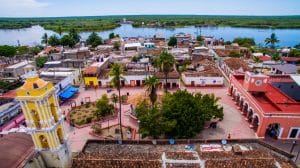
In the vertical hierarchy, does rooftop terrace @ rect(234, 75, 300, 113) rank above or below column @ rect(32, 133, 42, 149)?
below

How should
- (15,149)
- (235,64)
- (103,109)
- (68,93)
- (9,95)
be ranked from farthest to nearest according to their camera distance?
(235,64) → (68,93) → (9,95) → (103,109) → (15,149)

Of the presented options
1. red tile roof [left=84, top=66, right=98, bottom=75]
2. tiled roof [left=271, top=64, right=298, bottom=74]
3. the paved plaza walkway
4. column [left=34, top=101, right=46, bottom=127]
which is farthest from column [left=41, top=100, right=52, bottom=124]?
tiled roof [left=271, top=64, right=298, bottom=74]

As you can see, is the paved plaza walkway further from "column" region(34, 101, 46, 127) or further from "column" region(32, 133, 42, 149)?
"column" region(34, 101, 46, 127)

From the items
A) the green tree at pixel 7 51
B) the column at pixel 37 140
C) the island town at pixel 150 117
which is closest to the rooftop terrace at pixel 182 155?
the island town at pixel 150 117

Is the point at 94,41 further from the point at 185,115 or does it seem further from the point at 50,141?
the point at 50,141

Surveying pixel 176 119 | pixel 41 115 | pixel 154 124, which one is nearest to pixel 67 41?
pixel 154 124

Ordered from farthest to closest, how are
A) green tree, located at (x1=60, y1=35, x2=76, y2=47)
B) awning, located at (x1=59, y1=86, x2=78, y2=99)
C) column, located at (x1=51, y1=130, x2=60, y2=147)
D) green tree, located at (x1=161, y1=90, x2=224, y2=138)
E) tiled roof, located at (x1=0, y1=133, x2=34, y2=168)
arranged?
1. green tree, located at (x1=60, y1=35, x2=76, y2=47)
2. awning, located at (x1=59, y1=86, x2=78, y2=99)
3. green tree, located at (x1=161, y1=90, x2=224, y2=138)
4. column, located at (x1=51, y1=130, x2=60, y2=147)
5. tiled roof, located at (x1=0, y1=133, x2=34, y2=168)

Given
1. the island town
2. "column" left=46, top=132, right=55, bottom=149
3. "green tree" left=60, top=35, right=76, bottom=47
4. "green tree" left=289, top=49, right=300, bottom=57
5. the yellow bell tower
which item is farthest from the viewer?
"green tree" left=60, top=35, right=76, bottom=47
